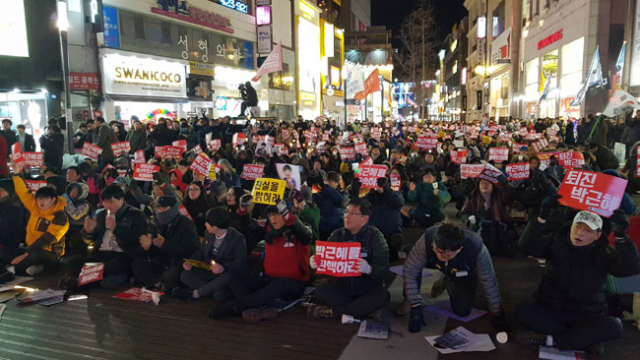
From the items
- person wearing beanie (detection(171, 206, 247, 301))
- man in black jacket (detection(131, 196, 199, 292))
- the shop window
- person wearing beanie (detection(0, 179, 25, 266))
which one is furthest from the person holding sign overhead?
the shop window

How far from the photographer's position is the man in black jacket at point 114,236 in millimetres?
5875

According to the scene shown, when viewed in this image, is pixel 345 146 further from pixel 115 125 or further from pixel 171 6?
pixel 171 6

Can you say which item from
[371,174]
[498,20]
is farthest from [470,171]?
[498,20]

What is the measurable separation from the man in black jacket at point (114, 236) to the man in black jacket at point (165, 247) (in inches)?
6.5

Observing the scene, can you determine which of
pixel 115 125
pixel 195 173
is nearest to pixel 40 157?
pixel 195 173

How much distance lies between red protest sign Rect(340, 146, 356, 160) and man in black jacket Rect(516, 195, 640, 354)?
26.8ft

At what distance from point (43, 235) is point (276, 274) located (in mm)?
3506

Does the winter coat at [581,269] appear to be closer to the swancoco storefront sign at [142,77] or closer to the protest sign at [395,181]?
the protest sign at [395,181]

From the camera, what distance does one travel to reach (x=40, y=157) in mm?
9234

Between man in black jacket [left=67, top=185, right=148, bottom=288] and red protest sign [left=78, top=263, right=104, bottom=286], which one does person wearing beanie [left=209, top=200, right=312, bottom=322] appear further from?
red protest sign [left=78, top=263, right=104, bottom=286]

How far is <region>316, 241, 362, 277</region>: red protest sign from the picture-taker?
4602 millimetres

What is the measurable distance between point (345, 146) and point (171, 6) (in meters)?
15.5

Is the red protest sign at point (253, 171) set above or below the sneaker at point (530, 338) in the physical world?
above

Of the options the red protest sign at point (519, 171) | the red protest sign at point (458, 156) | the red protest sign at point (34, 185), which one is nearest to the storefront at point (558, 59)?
the red protest sign at point (458, 156)
